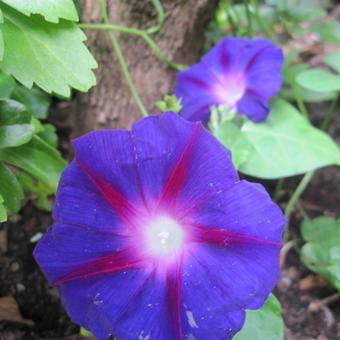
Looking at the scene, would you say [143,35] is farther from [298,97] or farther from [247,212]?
[247,212]

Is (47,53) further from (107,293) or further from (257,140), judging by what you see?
(257,140)

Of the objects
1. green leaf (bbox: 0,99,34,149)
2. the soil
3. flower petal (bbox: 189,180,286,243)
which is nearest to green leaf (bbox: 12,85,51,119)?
the soil

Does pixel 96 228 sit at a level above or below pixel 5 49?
below

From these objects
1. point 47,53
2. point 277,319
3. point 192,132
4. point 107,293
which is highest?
point 47,53

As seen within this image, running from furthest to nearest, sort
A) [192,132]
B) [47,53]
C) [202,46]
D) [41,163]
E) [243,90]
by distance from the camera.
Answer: [202,46] → [243,90] → [41,163] → [47,53] → [192,132]

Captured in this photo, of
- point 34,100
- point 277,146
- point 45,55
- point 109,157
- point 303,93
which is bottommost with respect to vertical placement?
point 303,93

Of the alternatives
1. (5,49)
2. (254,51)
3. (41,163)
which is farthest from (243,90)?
(5,49)

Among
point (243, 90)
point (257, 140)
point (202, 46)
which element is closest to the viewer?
point (257, 140)

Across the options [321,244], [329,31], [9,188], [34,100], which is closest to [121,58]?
[34,100]
